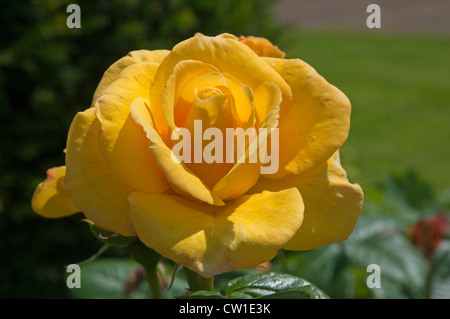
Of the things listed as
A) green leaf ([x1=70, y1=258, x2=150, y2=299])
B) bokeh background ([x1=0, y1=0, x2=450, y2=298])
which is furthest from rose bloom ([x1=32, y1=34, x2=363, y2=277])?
green leaf ([x1=70, y1=258, x2=150, y2=299])

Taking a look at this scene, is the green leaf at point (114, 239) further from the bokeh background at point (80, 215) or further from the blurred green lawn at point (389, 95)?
the blurred green lawn at point (389, 95)

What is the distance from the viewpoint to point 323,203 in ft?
2.19

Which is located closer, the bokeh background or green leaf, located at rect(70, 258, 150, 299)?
green leaf, located at rect(70, 258, 150, 299)

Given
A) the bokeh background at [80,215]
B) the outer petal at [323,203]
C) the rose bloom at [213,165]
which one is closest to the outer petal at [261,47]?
the rose bloom at [213,165]

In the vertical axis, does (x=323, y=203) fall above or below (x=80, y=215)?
above

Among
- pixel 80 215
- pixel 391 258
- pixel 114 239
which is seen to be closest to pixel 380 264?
pixel 391 258

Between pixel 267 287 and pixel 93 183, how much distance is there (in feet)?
0.90

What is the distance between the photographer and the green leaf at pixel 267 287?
710mm

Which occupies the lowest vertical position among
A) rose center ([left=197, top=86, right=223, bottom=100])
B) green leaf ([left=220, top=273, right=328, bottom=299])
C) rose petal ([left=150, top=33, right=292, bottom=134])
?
green leaf ([left=220, top=273, right=328, bottom=299])

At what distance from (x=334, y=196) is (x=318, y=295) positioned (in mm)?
138

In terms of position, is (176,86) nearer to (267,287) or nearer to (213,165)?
(213,165)

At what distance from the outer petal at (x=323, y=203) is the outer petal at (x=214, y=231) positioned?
41 mm

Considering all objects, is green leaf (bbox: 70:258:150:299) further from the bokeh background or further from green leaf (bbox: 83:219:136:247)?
green leaf (bbox: 83:219:136:247)

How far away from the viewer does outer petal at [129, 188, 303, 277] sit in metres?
0.58
